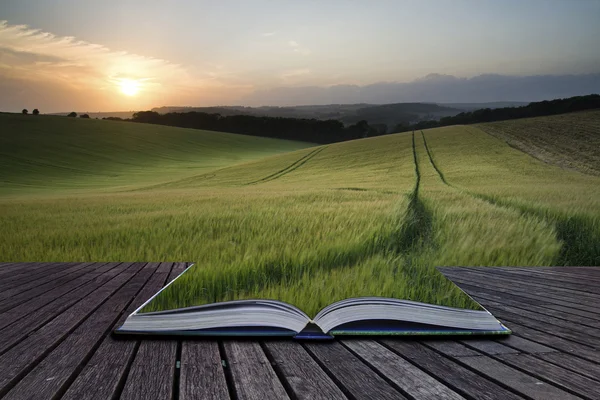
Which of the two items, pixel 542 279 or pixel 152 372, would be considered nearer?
pixel 152 372

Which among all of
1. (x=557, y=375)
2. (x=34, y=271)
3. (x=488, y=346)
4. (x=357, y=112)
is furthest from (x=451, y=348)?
(x=357, y=112)

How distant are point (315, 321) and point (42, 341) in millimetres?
1286

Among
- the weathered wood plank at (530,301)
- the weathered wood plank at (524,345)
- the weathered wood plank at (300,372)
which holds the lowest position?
the weathered wood plank at (530,301)

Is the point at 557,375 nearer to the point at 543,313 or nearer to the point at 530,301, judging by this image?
the point at 543,313

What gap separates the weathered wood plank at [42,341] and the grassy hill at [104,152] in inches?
696

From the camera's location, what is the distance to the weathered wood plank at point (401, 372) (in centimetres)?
156

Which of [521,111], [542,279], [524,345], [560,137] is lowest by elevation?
[542,279]

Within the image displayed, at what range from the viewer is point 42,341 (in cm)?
212

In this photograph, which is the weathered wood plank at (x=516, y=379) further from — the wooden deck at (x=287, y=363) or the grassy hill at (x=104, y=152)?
the grassy hill at (x=104, y=152)

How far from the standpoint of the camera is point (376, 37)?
9641mm

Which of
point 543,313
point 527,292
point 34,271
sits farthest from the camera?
point 34,271

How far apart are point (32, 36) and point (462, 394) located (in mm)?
9046

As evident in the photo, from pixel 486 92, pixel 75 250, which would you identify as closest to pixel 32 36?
pixel 75 250

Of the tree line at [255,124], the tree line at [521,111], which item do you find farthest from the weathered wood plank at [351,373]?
the tree line at [255,124]
